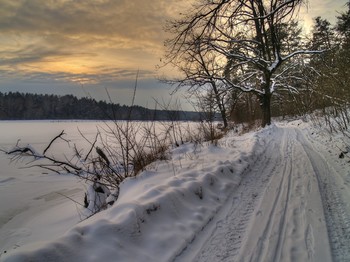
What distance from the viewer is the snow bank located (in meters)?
2.82

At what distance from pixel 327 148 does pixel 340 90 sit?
6.84 ft

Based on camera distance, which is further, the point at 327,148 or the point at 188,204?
the point at 327,148

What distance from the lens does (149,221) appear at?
3.73 m

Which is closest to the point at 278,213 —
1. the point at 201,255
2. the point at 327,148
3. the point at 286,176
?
the point at 201,255

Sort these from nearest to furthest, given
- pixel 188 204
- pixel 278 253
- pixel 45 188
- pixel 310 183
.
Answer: pixel 278 253, pixel 188 204, pixel 310 183, pixel 45 188

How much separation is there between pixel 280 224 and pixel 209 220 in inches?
37.6

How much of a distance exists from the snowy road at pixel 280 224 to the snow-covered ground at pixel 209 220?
11 mm

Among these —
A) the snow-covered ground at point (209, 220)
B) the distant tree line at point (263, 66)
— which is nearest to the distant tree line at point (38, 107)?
the distant tree line at point (263, 66)

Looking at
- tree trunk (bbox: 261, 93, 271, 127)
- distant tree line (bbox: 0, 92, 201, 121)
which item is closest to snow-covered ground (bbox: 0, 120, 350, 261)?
tree trunk (bbox: 261, 93, 271, 127)

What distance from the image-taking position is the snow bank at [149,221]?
282 cm

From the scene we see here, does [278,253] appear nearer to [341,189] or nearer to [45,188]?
[341,189]

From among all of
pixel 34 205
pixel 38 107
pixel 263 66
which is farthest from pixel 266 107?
pixel 38 107

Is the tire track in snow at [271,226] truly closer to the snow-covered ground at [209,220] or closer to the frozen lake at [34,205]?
the snow-covered ground at [209,220]

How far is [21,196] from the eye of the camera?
25.7 feet
